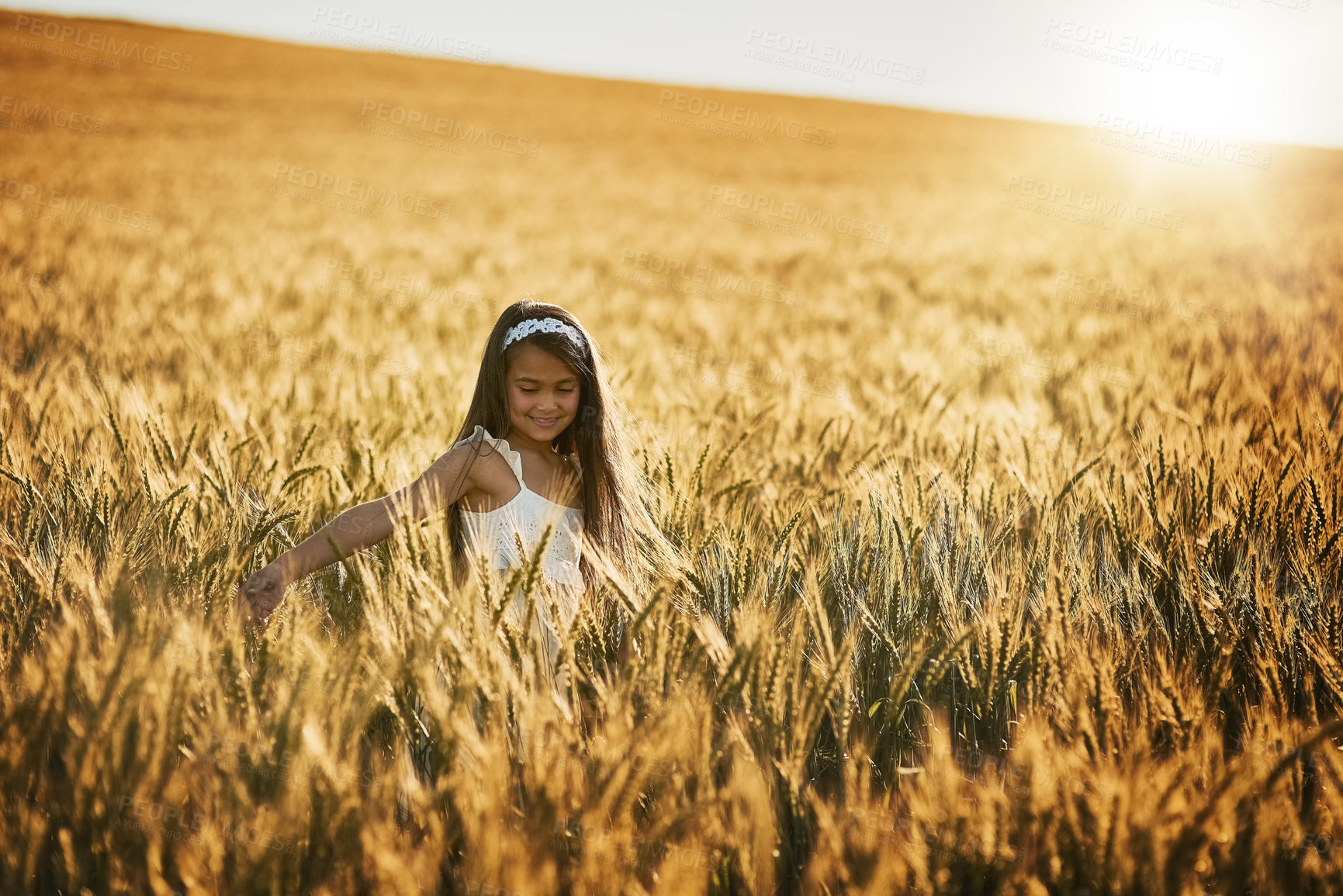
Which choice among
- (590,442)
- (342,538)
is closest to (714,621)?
(590,442)

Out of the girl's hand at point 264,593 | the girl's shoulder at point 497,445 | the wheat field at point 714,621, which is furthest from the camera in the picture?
the girl's shoulder at point 497,445

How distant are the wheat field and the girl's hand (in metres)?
0.03

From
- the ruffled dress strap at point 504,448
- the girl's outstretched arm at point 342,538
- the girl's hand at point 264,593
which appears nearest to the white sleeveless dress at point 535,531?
the ruffled dress strap at point 504,448

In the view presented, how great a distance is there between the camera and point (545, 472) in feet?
5.62

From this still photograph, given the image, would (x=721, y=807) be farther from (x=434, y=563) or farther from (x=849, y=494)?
(x=849, y=494)

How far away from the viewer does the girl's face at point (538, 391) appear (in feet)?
5.25

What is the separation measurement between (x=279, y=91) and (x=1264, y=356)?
1001 inches

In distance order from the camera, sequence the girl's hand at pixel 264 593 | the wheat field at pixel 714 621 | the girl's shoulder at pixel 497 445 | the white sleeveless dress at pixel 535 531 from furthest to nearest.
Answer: the girl's shoulder at pixel 497 445 < the white sleeveless dress at pixel 535 531 < the girl's hand at pixel 264 593 < the wheat field at pixel 714 621

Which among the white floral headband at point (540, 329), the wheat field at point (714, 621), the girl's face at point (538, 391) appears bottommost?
the wheat field at point (714, 621)

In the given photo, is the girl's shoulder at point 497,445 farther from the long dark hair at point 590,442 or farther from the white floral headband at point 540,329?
the white floral headband at point 540,329

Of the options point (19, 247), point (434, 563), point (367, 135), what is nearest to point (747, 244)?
point (19, 247)

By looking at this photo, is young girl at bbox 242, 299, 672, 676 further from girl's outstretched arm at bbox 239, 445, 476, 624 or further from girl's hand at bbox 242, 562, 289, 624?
girl's hand at bbox 242, 562, 289, 624

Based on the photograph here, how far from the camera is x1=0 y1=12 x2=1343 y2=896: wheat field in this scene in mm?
894

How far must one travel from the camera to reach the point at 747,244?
9.16 m
